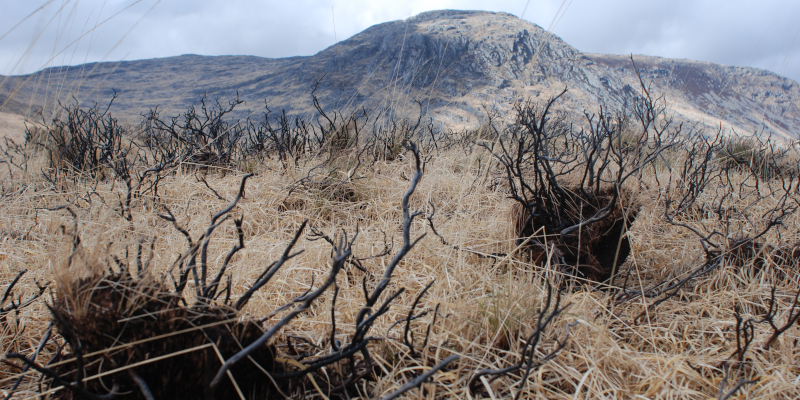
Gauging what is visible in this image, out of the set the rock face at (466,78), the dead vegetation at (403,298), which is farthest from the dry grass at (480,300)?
the rock face at (466,78)

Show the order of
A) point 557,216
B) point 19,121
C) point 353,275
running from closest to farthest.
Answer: point 353,275
point 557,216
point 19,121

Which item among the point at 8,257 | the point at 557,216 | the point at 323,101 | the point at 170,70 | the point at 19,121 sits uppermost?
the point at 170,70

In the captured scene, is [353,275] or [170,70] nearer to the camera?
[353,275]

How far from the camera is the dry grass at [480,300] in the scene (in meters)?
0.91

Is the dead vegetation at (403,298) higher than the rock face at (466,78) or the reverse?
the reverse

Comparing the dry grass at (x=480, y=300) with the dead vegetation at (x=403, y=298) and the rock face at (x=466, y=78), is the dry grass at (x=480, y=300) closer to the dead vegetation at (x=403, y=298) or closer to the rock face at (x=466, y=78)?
the dead vegetation at (x=403, y=298)

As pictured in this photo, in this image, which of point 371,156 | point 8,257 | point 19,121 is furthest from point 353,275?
point 19,121

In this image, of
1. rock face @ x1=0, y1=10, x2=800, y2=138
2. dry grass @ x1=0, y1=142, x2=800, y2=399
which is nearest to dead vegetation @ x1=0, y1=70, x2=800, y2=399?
dry grass @ x1=0, y1=142, x2=800, y2=399

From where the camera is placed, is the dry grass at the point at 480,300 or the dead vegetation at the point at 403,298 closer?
the dead vegetation at the point at 403,298

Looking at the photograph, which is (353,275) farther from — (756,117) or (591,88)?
(756,117)

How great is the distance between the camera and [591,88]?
85.8 ft

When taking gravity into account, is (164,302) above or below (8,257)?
above

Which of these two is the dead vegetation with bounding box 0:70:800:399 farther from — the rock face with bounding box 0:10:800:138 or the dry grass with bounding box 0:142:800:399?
the rock face with bounding box 0:10:800:138

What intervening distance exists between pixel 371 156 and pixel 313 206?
1207 mm
